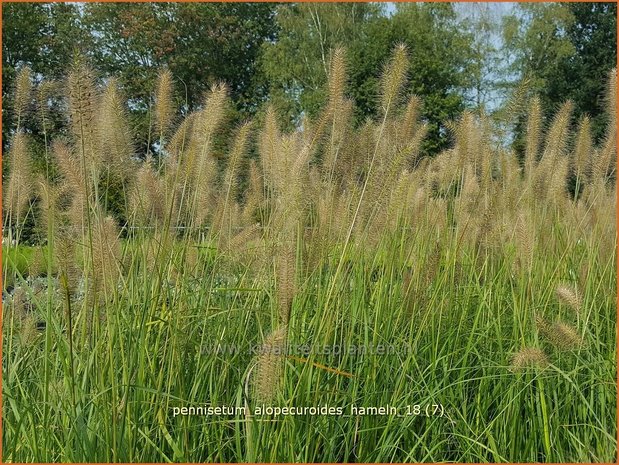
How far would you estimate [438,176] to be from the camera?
291cm

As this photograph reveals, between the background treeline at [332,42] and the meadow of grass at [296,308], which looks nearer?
the meadow of grass at [296,308]

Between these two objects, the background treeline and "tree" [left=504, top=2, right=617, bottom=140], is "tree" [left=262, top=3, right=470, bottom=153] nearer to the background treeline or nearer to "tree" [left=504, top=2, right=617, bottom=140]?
the background treeline

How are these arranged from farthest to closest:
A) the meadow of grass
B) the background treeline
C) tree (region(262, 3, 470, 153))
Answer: tree (region(262, 3, 470, 153)) < the background treeline < the meadow of grass

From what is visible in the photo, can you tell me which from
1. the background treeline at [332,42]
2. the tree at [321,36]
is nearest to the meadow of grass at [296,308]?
the background treeline at [332,42]

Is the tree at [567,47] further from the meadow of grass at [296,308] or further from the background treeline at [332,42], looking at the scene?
the meadow of grass at [296,308]

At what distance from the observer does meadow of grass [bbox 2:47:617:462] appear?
5.41ft

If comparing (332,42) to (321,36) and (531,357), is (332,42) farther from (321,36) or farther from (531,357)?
(531,357)

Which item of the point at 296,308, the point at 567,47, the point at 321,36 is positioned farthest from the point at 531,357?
the point at 567,47

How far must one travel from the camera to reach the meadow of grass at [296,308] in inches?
64.9

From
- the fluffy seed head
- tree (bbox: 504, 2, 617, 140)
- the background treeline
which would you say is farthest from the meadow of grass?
tree (bbox: 504, 2, 617, 140)

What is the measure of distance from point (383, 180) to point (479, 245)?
2.89 feet

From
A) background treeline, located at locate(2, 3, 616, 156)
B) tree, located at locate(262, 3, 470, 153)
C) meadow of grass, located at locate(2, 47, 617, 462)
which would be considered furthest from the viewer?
tree, located at locate(262, 3, 470, 153)

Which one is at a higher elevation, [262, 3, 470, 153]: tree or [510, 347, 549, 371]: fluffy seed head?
[262, 3, 470, 153]: tree

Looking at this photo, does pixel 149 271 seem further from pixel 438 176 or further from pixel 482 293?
pixel 438 176
